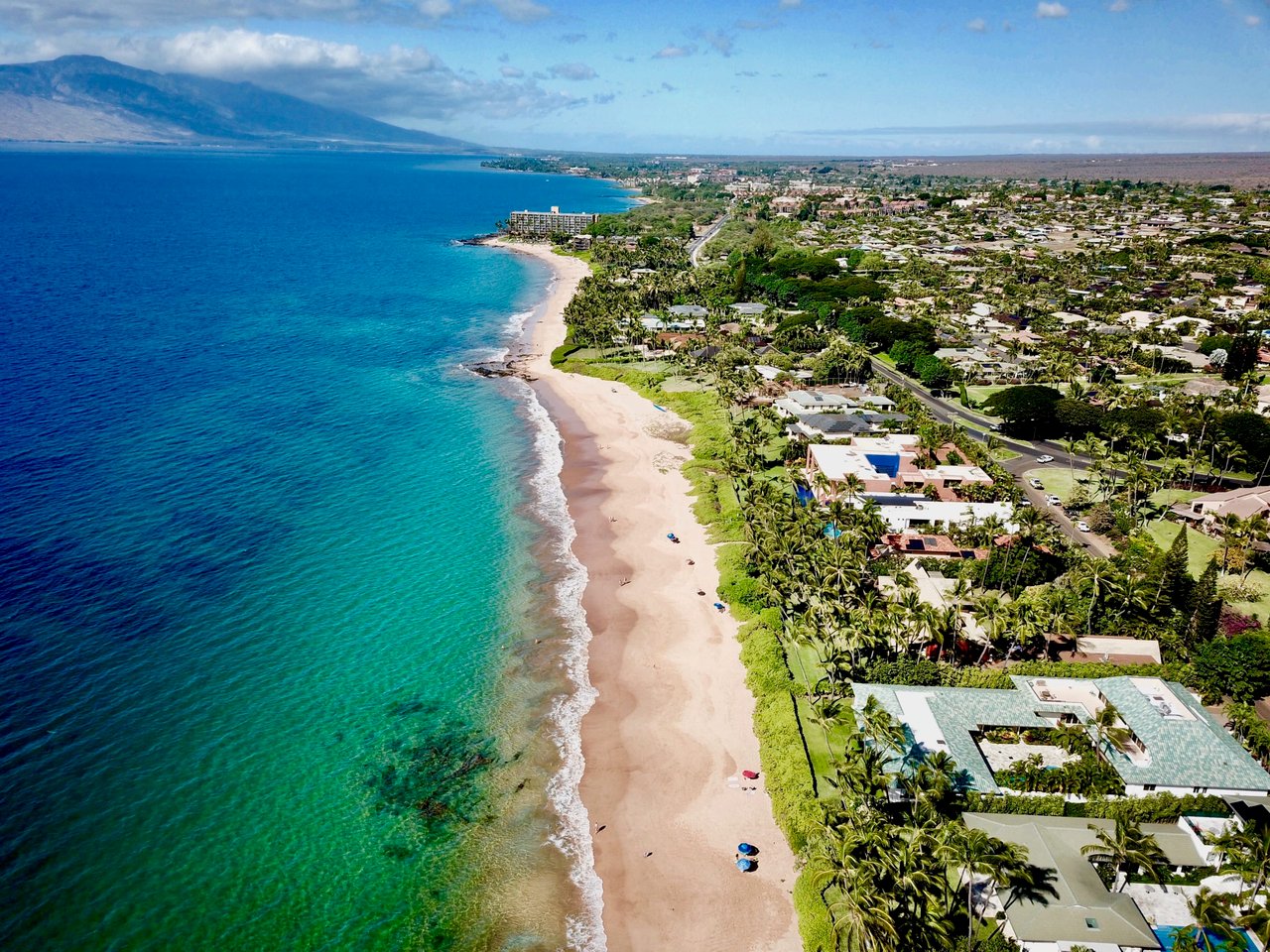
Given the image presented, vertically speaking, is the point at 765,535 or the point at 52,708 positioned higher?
the point at 765,535

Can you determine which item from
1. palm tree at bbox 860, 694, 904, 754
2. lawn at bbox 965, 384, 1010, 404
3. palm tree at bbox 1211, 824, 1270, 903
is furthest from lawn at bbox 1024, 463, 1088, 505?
palm tree at bbox 860, 694, 904, 754

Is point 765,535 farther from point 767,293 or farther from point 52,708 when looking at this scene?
point 767,293

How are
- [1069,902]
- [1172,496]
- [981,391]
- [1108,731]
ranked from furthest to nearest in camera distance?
[981,391] → [1172,496] → [1108,731] → [1069,902]

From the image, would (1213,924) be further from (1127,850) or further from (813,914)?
(813,914)

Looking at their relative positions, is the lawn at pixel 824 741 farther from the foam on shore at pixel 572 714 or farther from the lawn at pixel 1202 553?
the lawn at pixel 1202 553

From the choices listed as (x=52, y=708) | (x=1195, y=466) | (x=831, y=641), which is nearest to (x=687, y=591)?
(x=831, y=641)

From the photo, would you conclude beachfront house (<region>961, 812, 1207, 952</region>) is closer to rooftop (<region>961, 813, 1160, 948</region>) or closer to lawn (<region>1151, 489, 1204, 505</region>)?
rooftop (<region>961, 813, 1160, 948</region>)

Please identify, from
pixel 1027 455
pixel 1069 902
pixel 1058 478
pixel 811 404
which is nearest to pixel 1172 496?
pixel 1058 478
